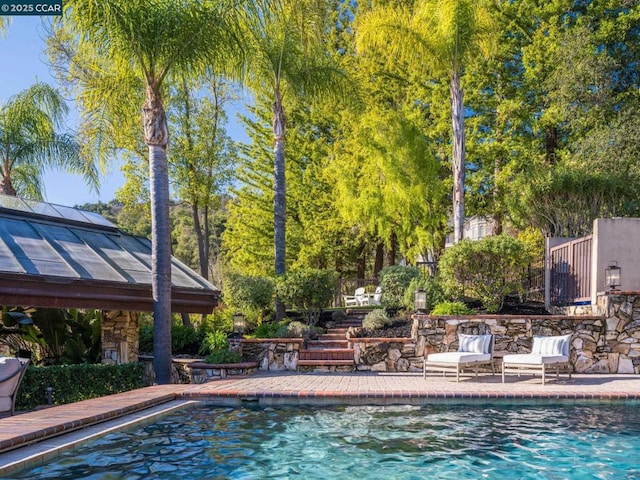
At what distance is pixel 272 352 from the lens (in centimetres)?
1228

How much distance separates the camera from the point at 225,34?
10188mm

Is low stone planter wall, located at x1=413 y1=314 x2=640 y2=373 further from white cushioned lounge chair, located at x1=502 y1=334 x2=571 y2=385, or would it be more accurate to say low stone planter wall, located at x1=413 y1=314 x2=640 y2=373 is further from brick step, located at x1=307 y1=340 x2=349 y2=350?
brick step, located at x1=307 y1=340 x2=349 y2=350

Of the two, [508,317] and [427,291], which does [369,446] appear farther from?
[427,291]

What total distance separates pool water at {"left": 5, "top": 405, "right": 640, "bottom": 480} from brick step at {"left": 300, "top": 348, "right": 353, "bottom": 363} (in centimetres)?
418

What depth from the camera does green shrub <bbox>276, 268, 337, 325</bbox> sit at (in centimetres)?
1381

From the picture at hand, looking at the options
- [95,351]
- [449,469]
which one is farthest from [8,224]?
[449,469]

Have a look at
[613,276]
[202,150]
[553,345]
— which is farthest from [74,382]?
[202,150]

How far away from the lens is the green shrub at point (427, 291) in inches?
539

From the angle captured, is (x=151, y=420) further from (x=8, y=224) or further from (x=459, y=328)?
(x=459, y=328)

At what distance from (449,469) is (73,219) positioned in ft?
33.1

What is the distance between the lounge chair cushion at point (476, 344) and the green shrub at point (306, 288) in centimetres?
428


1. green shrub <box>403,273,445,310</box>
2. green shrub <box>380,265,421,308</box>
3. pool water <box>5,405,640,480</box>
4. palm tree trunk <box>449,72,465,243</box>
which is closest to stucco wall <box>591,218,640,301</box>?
green shrub <box>403,273,445,310</box>

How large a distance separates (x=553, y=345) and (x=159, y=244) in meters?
7.66

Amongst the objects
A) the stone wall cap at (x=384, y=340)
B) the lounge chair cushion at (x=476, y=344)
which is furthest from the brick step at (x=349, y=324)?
the lounge chair cushion at (x=476, y=344)
